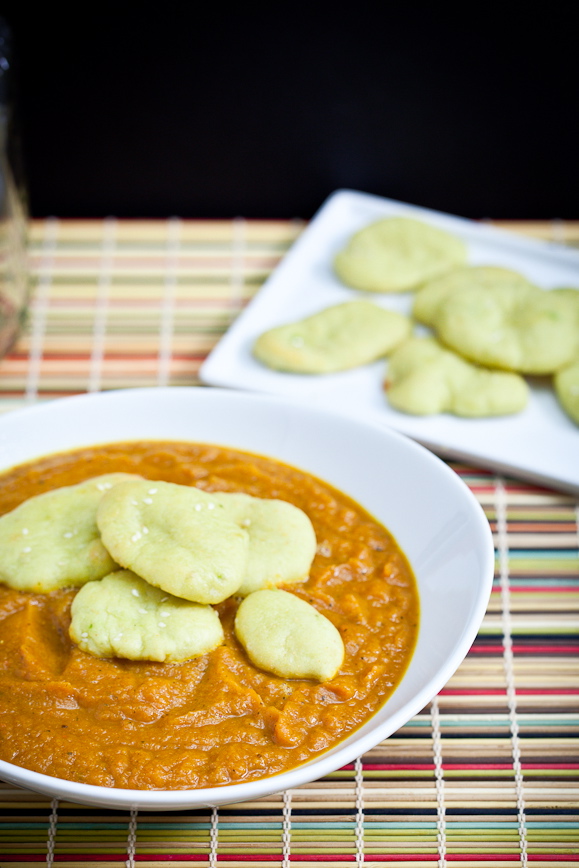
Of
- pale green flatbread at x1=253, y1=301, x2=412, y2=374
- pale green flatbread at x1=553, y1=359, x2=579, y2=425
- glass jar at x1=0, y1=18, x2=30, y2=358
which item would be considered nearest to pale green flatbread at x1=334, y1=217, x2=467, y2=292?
pale green flatbread at x1=253, y1=301, x2=412, y2=374

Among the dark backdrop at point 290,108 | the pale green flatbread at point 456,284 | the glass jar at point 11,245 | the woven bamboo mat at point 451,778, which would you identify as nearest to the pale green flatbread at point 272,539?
the woven bamboo mat at point 451,778

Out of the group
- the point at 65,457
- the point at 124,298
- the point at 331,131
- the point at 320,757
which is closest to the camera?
the point at 320,757

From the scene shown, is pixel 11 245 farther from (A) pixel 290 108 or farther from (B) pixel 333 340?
(A) pixel 290 108

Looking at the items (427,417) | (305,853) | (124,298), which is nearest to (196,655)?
(305,853)

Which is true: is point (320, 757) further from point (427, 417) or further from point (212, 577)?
point (427, 417)

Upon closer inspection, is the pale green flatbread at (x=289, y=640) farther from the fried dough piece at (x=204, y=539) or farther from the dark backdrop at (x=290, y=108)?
the dark backdrop at (x=290, y=108)
